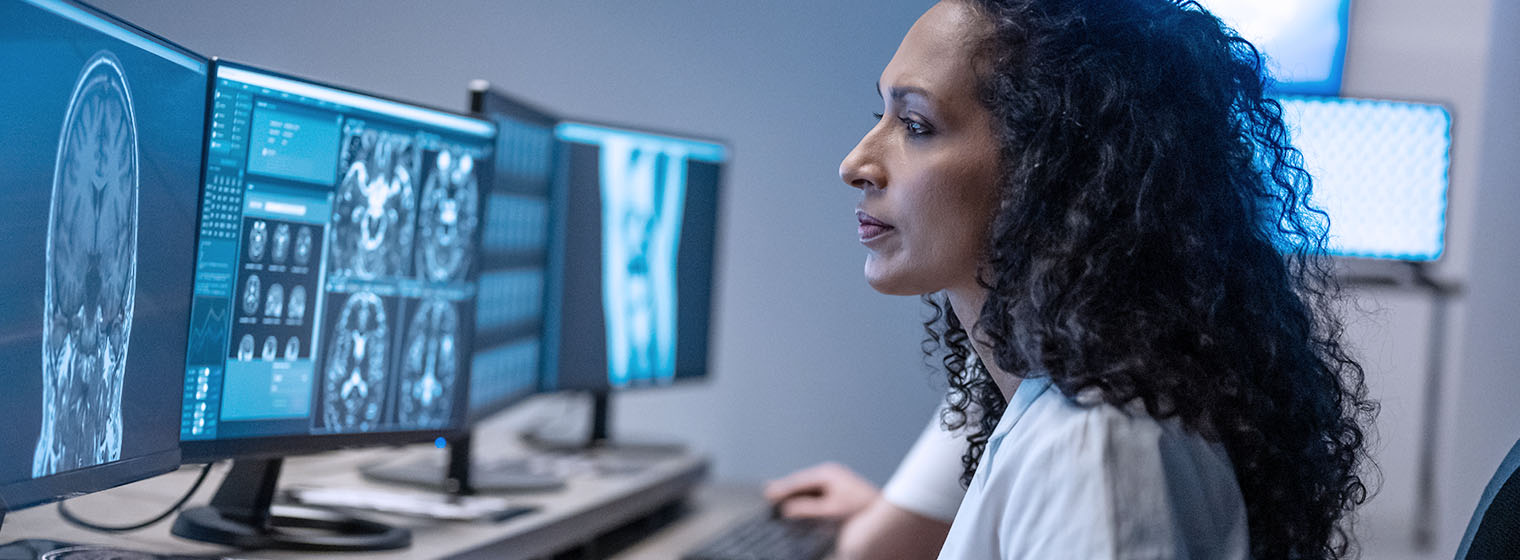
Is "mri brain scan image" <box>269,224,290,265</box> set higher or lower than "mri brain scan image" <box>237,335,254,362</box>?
higher

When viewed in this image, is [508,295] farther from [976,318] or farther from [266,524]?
[976,318]

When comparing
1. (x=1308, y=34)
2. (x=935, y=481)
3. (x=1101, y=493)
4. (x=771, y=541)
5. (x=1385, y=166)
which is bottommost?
(x=771, y=541)

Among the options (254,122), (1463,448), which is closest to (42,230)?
(254,122)

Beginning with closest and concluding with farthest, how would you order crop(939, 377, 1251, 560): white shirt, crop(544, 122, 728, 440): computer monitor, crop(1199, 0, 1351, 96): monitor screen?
crop(939, 377, 1251, 560): white shirt < crop(544, 122, 728, 440): computer monitor < crop(1199, 0, 1351, 96): monitor screen

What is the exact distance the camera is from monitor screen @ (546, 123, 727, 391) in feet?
6.61

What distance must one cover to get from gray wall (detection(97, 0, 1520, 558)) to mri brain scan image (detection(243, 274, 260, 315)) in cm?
129

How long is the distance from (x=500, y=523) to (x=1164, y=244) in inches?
34.4

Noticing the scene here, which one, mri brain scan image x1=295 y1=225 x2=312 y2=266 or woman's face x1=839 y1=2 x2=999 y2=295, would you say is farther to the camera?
mri brain scan image x1=295 y1=225 x2=312 y2=266

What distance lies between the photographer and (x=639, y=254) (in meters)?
2.12

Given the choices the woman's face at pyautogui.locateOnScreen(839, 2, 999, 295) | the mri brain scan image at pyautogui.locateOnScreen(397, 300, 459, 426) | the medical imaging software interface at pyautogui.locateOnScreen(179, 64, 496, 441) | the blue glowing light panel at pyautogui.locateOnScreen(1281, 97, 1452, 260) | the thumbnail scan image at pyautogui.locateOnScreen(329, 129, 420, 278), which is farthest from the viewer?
the blue glowing light panel at pyautogui.locateOnScreen(1281, 97, 1452, 260)

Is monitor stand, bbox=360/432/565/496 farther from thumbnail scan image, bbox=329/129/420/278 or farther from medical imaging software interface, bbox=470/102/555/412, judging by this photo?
thumbnail scan image, bbox=329/129/420/278

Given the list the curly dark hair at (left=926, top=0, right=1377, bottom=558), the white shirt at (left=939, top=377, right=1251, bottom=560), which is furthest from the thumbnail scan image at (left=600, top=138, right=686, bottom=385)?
the white shirt at (left=939, top=377, right=1251, bottom=560)

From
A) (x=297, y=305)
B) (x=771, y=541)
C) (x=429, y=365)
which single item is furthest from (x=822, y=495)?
(x=297, y=305)

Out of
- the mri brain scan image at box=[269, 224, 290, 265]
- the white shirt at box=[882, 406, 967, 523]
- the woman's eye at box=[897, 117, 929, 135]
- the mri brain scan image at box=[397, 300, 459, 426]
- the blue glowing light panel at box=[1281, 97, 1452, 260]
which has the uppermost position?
the blue glowing light panel at box=[1281, 97, 1452, 260]
